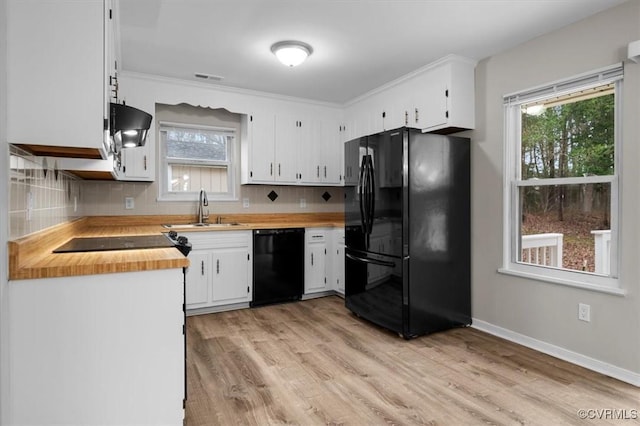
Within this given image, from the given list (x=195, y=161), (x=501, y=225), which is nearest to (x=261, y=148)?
(x=195, y=161)

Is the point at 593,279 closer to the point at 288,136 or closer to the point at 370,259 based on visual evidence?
the point at 370,259

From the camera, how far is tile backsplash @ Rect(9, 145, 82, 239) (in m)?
1.50

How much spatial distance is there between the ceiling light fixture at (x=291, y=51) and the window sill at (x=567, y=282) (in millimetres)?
2421

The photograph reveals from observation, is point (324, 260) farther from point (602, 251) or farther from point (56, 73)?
point (56, 73)

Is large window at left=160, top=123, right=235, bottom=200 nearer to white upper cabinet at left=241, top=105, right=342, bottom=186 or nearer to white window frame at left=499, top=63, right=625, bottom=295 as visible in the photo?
white upper cabinet at left=241, top=105, right=342, bottom=186

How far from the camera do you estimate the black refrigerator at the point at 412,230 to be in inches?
119

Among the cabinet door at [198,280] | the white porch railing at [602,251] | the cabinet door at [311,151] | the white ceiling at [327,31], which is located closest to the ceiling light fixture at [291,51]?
the white ceiling at [327,31]

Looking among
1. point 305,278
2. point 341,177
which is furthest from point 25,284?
point 341,177

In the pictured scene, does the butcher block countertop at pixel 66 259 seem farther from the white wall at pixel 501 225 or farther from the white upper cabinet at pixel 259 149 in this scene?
the white wall at pixel 501 225

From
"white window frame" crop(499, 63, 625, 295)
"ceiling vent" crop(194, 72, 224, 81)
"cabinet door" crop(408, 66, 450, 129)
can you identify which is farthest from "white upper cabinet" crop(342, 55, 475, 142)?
"ceiling vent" crop(194, 72, 224, 81)

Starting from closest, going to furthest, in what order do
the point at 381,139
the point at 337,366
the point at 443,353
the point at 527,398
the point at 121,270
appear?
the point at 121,270, the point at 527,398, the point at 337,366, the point at 443,353, the point at 381,139

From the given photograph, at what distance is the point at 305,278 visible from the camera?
4207 millimetres

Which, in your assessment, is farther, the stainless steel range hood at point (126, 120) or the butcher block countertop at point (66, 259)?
the stainless steel range hood at point (126, 120)

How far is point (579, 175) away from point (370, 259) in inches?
67.4
